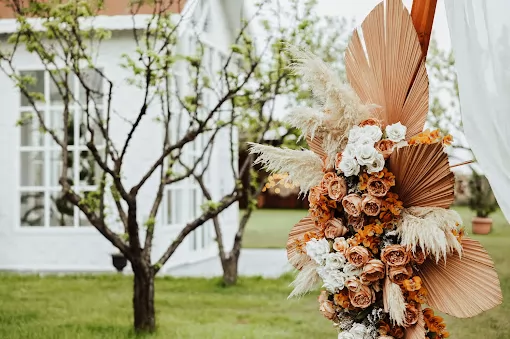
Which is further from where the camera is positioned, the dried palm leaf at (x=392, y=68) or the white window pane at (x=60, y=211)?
the white window pane at (x=60, y=211)

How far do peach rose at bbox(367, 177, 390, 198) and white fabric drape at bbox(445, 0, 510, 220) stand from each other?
26 cm

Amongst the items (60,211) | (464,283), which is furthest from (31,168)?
(464,283)

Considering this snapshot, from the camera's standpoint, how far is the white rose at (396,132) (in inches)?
71.5

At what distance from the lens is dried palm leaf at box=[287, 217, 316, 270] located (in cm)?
202

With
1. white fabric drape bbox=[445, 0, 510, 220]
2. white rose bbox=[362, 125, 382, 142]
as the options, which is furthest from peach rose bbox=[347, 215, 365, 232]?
white fabric drape bbox=[445, 0, 510, 220]

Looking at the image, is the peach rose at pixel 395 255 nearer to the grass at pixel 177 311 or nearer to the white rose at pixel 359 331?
the white rose at pixel 359 331

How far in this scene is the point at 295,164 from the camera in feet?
6.49

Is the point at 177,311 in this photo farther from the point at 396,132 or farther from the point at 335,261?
the point at 396,132

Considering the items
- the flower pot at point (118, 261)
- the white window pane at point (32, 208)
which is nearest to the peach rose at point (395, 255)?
the flower pot at point (118, 261)

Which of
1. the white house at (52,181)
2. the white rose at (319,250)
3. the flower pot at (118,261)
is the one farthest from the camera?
the white house at (52,181)

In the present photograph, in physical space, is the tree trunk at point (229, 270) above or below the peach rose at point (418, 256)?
below

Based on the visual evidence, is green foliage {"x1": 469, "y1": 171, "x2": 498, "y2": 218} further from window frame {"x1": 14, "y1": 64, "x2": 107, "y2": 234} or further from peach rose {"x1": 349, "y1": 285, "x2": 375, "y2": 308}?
peach rose {"x1": 349, "y1": 285, "x2": 375, "y2": 308}

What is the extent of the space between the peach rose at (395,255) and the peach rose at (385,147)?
0.23 metres

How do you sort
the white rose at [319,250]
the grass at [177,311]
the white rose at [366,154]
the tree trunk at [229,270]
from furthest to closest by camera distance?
the tree trunk at [229,270] → the grass at [177,311] → the white rose at [319,250] → the white rose at [366,154]
